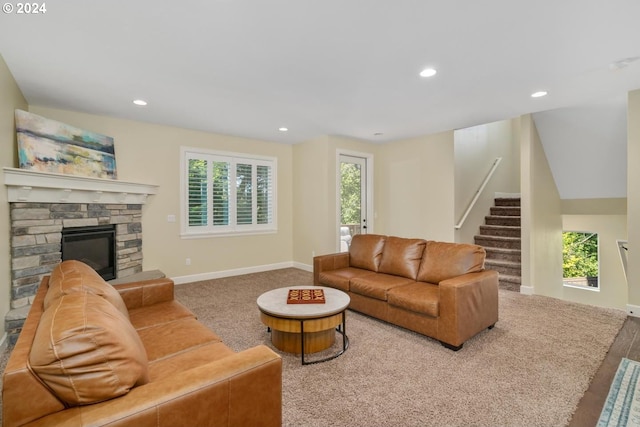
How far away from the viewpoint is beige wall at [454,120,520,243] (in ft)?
18.0

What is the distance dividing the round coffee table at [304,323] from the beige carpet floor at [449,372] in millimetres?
110

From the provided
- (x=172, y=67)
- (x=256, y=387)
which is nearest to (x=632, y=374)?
(x=256, y=387)

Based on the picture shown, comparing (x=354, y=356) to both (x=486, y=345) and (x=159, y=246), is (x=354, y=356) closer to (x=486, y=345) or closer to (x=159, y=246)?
(x=486, y=345)

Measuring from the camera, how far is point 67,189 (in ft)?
11.7

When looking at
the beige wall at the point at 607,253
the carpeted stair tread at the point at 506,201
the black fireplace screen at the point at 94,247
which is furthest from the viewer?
the carpeted stair tread at the point at 506,201

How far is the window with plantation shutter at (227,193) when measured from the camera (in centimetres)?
522

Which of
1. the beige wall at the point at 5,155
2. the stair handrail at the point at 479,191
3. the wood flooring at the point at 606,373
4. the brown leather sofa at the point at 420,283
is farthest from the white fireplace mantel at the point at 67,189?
the stair handrail at the point at 479,191

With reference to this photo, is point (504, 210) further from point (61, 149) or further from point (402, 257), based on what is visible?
point (61, 149)

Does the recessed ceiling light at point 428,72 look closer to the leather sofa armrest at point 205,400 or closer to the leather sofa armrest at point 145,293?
the leather sofa armrest at point 205,400

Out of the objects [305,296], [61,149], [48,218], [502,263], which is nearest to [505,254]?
[502,263]

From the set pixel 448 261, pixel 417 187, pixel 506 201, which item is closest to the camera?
pixel 448 261

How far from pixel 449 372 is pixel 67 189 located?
440 cm

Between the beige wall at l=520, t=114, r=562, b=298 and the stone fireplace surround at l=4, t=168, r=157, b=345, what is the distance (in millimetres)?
5628

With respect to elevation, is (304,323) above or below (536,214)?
below
